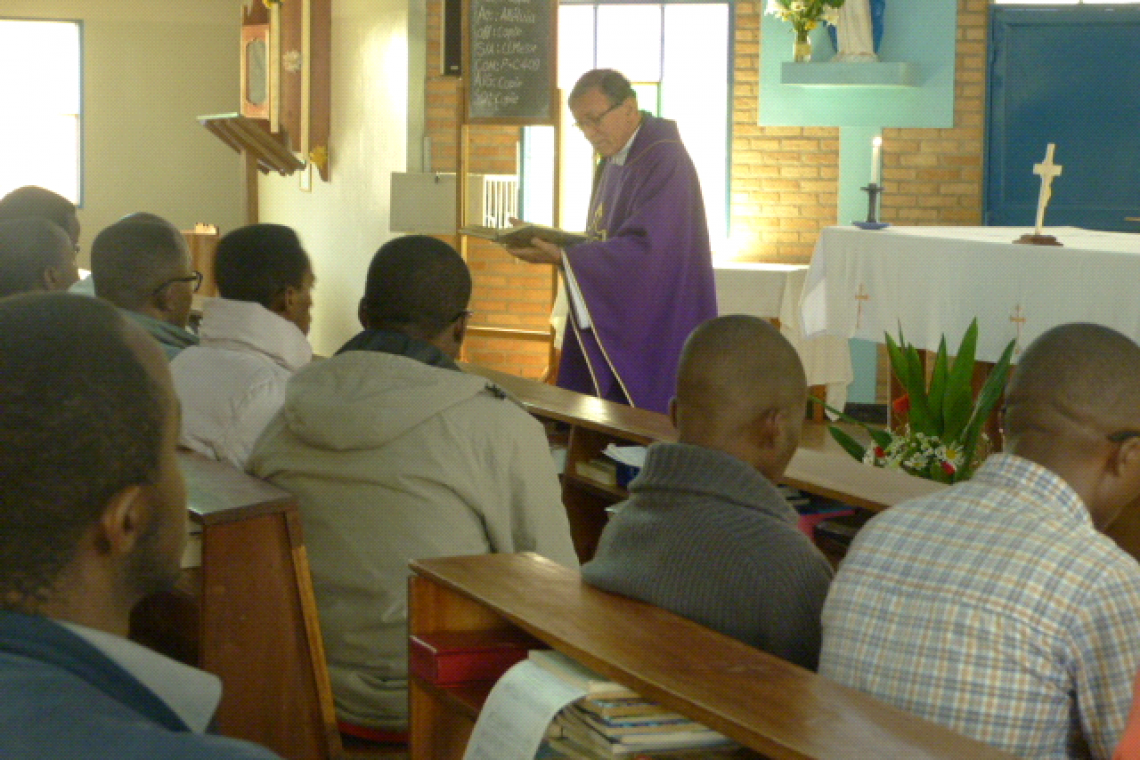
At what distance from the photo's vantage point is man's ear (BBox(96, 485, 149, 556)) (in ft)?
3.41

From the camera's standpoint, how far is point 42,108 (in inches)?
458

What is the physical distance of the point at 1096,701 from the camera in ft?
5.56

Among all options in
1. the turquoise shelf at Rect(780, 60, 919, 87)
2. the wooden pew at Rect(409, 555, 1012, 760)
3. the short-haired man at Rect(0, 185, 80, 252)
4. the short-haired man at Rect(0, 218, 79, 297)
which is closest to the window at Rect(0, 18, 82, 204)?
the turquoise shelf at Rect(780, 60, 919, 87)

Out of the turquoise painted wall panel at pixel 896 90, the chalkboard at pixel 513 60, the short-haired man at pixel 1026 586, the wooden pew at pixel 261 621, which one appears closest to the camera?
the short-haired man at pixel 1026 586

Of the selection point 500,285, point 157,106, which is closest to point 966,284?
point 500,285

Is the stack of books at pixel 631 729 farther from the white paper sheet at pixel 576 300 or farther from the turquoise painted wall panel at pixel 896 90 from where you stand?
the turquoise painted wall panel at pixel 896 90

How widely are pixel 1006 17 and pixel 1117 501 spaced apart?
310 inches

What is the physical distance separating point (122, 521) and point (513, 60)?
6.34 metres

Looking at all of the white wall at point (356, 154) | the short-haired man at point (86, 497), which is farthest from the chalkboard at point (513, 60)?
the short-haired man at point (86, 497)

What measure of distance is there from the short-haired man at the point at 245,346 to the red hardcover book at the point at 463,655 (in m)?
1.01

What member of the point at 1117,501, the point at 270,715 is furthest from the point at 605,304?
the point at 1117,501

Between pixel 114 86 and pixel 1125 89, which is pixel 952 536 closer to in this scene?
pixel 1125 89

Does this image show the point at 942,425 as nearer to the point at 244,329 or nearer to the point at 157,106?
the point at 244,329

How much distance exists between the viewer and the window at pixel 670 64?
31.7ft
